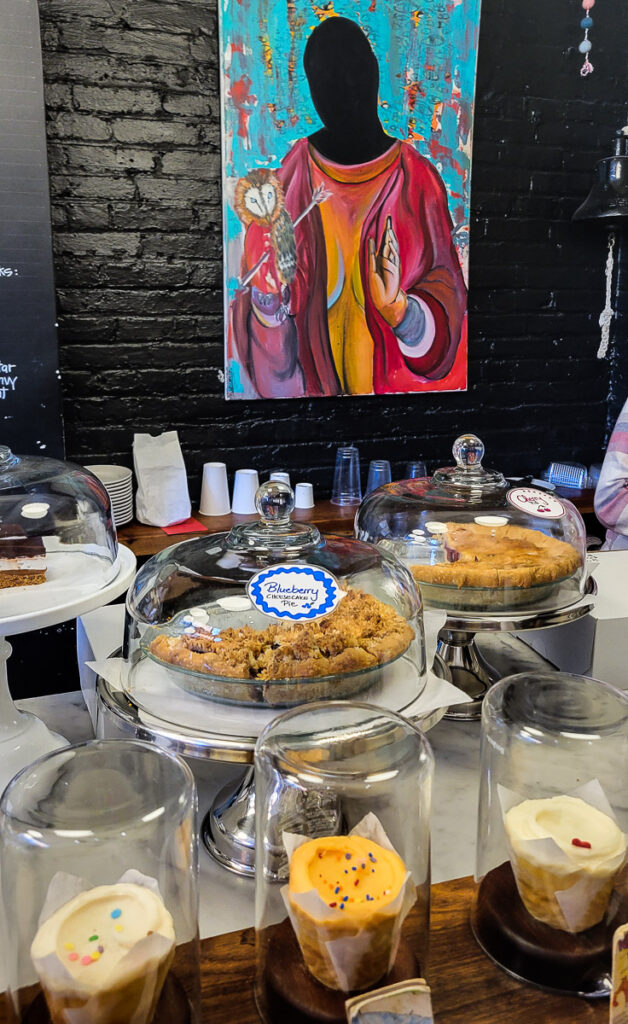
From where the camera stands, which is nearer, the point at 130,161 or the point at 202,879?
the point at 202,879

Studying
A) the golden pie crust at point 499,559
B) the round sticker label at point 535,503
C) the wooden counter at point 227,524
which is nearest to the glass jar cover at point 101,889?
the golden pie crust at point 499,559

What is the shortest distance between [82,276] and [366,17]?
4.90ft

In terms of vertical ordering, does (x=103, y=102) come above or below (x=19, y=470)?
above

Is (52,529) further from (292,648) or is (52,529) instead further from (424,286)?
(424,286)

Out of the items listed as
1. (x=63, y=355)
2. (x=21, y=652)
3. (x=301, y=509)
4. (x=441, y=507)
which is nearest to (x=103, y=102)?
(x=63, y=355)

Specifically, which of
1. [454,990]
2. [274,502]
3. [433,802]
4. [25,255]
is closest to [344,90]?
[25,255]

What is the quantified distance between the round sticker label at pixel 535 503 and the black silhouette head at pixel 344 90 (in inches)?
85.4

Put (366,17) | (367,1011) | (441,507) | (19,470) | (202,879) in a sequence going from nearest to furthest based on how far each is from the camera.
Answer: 1. (367,1011)
2. (202,879)
3. (19,470)
4. (441,507)
5. (366,17)

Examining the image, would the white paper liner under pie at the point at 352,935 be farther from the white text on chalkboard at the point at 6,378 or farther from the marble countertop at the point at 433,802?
the white text on chalkboard at the point at 6,378

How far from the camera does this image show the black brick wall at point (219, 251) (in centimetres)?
286

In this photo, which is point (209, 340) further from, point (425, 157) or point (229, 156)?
point (425, 157)

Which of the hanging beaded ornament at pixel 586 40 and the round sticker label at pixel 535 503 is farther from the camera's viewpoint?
the hanging beaded ornament at pixel 586 40

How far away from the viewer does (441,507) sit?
56.9 inches

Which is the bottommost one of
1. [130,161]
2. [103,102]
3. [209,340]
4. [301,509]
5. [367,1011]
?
[301,509]
